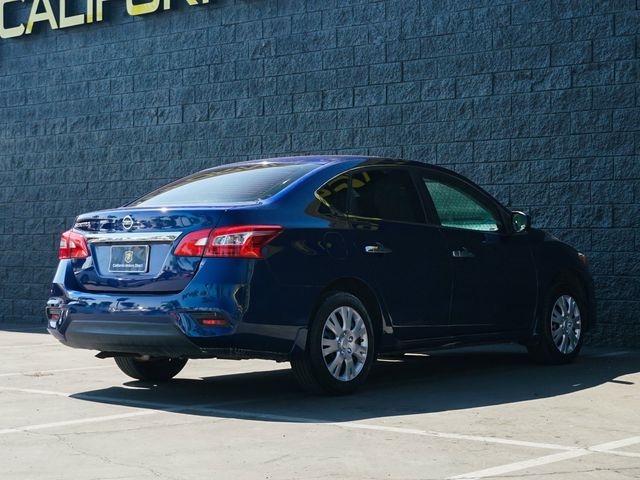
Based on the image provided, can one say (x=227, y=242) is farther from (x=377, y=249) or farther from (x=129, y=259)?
(x=377, y=249)

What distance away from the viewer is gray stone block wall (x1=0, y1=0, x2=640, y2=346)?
11906 millimetres

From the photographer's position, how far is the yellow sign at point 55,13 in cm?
1554

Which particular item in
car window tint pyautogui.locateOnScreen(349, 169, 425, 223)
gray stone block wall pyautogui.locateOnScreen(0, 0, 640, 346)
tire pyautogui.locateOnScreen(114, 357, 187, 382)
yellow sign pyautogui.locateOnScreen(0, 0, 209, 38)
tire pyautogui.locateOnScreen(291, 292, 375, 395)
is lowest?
tire pyautogui.locateOnScreen(114, 357, 187, 382)

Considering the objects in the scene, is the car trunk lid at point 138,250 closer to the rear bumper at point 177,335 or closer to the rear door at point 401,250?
the rear bumper at point 177,335

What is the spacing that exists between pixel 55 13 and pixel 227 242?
9.81 m

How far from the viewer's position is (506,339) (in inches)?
382

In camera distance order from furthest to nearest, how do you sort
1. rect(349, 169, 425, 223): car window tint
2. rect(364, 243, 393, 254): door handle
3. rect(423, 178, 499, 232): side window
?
rect(423, 178, 499, 232): side window
rect(349, 169, 425, 223): car window tint
rect(364, 243, 393, 254): door handle

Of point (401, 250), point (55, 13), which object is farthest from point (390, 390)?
point (55, 13)

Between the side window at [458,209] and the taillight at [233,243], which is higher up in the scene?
the side window at [458,209]

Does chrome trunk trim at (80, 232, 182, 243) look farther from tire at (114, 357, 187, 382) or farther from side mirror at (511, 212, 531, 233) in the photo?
side mirror at (511, 212, 531, 233)

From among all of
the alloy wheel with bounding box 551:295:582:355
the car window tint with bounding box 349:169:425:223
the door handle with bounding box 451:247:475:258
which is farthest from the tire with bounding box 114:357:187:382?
the alloy wheel with bounding box 551:295:582:355

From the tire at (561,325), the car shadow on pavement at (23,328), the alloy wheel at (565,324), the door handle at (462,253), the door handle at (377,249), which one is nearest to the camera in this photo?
the door handle at (377,249)

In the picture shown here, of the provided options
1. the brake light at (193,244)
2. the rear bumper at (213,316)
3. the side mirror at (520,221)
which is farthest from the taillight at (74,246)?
the side mirror at (520,221)

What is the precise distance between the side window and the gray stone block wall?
2538mm
